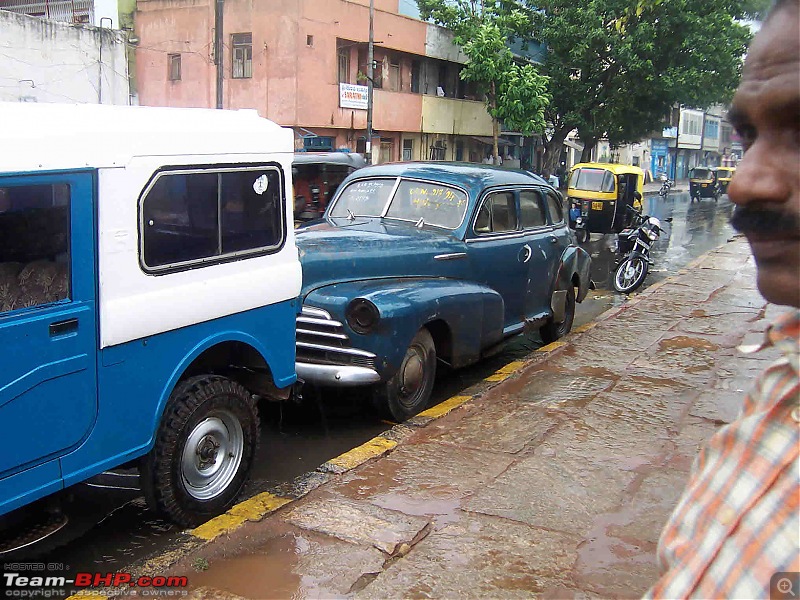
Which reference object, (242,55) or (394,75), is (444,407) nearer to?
(242,55)

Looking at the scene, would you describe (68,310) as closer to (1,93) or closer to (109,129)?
(109,129)

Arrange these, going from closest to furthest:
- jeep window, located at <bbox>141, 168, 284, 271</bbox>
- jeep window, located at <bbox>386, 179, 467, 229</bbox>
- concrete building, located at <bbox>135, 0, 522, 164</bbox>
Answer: jeep window, located at <bbox>141, 168, 284, 271</bbox>, jeep window, located at <bbox>386, 179, 467, 229</bbox>, concrete building, located at <bbox>135, 0, 522, 164</bbox>

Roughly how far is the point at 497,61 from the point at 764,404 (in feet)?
88.3

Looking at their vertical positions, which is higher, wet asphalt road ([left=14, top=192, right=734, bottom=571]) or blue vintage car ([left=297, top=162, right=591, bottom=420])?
blue vintage car ([left=297, top=162, right=591, bottom=420])

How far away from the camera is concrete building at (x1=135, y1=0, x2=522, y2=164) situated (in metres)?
23.7

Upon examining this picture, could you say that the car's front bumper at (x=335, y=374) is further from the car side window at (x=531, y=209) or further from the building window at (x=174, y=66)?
the building window at (x=174, y=66)

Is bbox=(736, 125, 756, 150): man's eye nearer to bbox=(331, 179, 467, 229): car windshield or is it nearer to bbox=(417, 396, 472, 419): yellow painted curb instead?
bbox=(417, 396, 472, 419): yellow painted curb

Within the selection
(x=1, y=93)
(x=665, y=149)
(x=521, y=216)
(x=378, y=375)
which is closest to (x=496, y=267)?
(x=521, y=216)

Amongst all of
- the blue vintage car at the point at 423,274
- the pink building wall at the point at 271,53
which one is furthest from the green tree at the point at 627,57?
the blue vintage car at the point at 423,274

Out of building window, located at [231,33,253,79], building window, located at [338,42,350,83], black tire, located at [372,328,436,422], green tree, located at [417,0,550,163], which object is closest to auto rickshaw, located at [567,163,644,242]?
green tree, located at [417,0,550,163]

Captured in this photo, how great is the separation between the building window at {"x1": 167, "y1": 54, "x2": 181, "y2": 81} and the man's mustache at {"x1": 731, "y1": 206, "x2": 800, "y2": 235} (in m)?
26.4

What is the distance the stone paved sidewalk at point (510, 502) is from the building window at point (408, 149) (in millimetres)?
24052

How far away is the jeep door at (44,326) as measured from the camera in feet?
10.0

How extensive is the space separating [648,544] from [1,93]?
21.3 m
